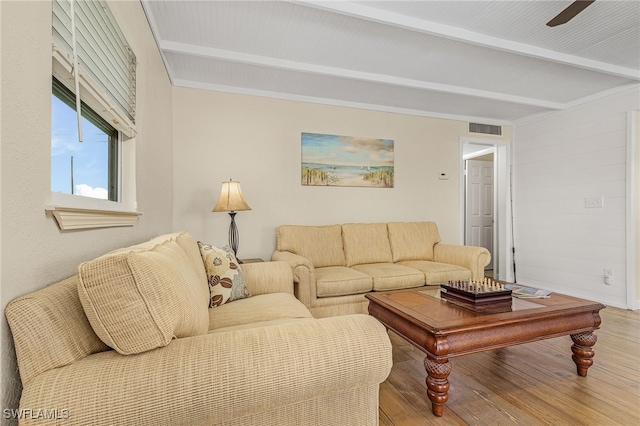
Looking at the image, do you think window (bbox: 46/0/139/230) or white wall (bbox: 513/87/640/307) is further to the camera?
white wall (bbox: 513/87/640/307)

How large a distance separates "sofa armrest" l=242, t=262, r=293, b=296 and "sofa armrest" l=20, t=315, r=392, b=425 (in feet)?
4.28

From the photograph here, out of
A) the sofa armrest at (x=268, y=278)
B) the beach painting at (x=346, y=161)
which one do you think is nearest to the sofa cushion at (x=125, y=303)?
the sofa armrest at (x=268, y=278)

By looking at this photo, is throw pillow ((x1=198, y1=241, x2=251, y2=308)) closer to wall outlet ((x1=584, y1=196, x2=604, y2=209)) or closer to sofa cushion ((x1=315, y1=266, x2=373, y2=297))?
sofa cushion ((x1=315, y1=266, x2=373, y2=297))

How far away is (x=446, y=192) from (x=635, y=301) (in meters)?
2.23

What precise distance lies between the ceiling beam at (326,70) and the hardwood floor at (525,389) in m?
2.46

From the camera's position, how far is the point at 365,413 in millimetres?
1003

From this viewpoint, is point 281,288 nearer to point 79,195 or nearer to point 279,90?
point 79,195

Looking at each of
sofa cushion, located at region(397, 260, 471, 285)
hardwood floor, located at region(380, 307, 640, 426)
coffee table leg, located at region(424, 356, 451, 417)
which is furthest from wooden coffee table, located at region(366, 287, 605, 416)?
sofa cushion, located at region(397, 260, 471, 285)

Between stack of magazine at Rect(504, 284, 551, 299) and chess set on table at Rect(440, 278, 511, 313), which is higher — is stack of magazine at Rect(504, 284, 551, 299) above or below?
below

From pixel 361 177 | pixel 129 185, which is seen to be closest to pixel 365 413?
pixel 129 185

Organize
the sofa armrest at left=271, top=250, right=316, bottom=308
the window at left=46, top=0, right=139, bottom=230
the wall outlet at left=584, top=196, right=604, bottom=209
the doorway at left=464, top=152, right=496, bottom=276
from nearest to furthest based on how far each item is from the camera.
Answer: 1. the window at left=46, top=0, right=139, bottom=230
2. the sofa armrest at left=271, top=250, right=316, bottom=308
3. the wall outlet at left=584, top=196, right=604, bottom=209
4. the doorway at left=464, top=152, right=496, bottom=276

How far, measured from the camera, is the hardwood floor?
150 cm

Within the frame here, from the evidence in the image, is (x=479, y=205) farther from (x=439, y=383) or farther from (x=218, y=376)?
(x=218, y=376)

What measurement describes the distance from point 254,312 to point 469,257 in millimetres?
2333
